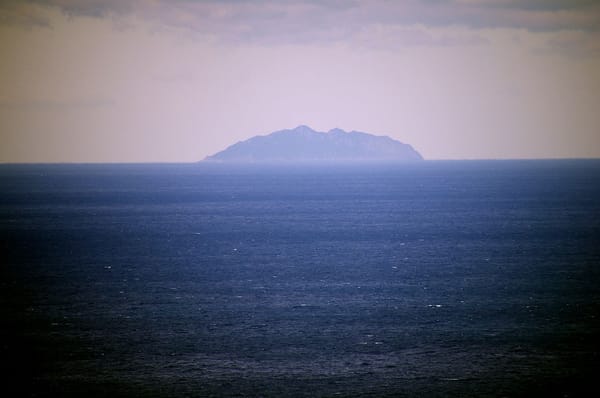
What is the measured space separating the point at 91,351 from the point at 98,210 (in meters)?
73.5

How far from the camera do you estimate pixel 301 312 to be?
34875 mm

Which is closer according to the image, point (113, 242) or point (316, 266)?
point (316, 266)

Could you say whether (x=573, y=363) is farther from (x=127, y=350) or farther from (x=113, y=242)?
(x=113, y=242)

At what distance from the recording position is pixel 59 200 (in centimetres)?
12088

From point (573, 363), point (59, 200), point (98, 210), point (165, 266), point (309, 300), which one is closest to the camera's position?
point (573, 363)

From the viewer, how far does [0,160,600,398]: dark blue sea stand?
25.1 metres

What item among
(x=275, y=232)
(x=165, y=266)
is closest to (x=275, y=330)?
(x=165, y=266)

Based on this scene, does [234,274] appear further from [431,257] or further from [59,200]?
[59,200]

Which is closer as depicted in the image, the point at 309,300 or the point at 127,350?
the point at 127,350

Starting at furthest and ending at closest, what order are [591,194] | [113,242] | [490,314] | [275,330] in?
[591,194]
[113,242]
[490,314]
[275,330]

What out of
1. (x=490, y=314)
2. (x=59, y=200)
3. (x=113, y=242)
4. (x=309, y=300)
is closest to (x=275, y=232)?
(x=113, y=242)

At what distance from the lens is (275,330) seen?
31469 mm

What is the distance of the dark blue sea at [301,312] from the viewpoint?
25141 mm

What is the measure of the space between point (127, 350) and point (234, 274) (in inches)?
709
